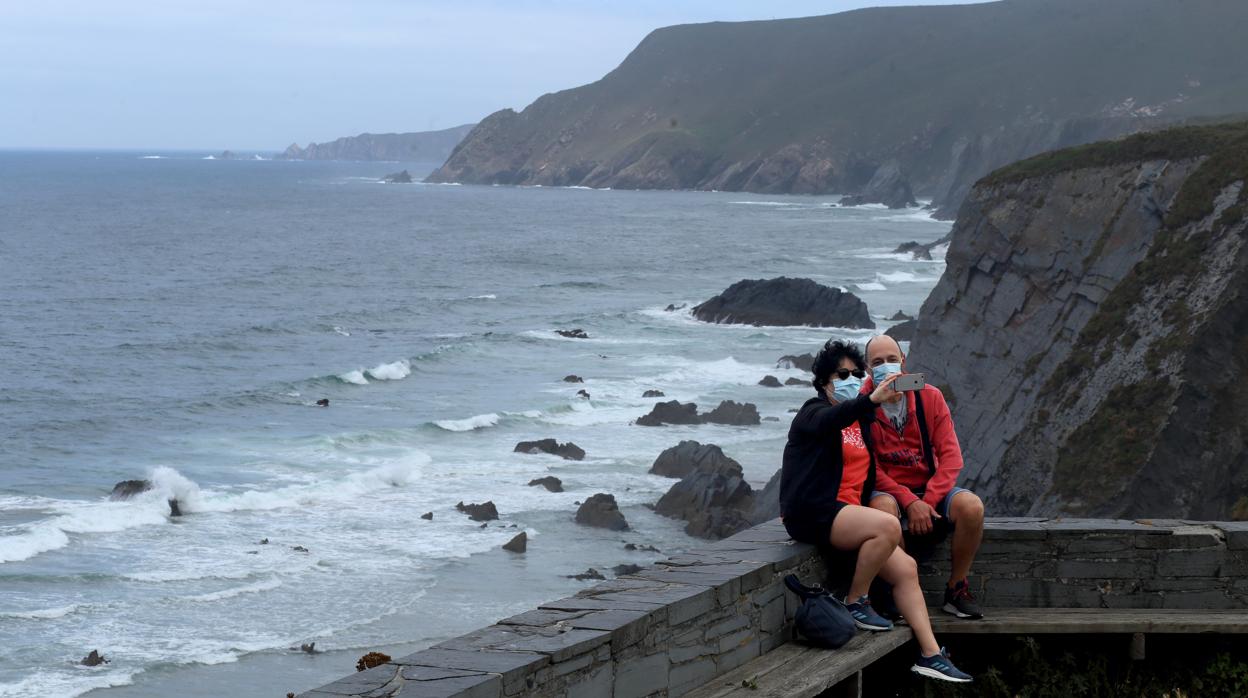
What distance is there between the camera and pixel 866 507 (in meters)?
6.73

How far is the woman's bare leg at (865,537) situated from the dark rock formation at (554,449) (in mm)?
22585

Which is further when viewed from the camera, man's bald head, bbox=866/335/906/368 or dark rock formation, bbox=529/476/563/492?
dark rock formation, bbox=529/476/563/492

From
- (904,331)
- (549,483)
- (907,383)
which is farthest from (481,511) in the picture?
(904,331)

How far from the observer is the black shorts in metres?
6.79

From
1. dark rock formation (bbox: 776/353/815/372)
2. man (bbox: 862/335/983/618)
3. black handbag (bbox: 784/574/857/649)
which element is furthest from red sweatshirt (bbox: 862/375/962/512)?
dark rock formation (bbox: 776/353/815/372)

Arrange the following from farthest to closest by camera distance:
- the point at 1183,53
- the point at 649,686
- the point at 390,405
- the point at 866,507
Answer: the point at 1183,53, the point at 390,405, the point at 866,507, the point at 649,686

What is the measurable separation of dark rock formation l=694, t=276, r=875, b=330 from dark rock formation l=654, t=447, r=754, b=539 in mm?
26233

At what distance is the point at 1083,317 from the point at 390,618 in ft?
47.5

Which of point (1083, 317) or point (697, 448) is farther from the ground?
point (1083, 317)

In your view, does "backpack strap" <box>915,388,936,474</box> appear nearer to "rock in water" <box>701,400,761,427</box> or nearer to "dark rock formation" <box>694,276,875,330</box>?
"rock in water" <box>701,400,761,427</box>

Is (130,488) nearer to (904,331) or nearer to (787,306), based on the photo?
(904,331)

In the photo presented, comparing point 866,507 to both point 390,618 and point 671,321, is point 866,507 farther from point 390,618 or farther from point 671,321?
point 671,321

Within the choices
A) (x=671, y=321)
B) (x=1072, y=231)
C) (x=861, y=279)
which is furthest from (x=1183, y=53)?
(x=1072, y=231)

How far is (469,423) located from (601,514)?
978cm
